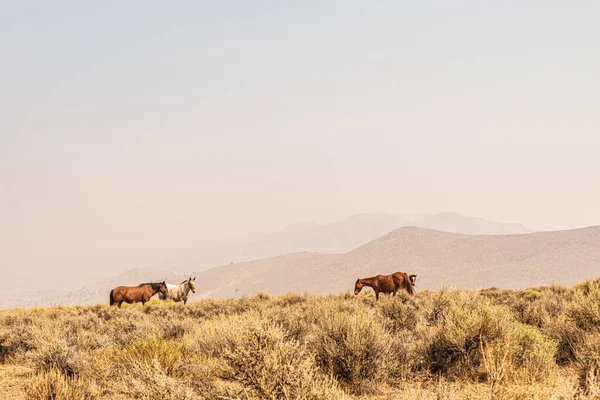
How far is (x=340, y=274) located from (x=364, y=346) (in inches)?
5671

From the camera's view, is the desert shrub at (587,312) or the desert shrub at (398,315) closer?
the desert shrub at (587,312)

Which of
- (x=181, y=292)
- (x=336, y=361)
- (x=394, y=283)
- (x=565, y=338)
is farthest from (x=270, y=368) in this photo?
(x=181, y=292)

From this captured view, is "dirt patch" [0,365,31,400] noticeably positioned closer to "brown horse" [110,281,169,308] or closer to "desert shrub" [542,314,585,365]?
"desert shrub" [542,314,585,365]

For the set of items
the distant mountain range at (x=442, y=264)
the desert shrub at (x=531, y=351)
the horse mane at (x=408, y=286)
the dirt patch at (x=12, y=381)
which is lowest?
the distant mountain range at (x=442, y=264)

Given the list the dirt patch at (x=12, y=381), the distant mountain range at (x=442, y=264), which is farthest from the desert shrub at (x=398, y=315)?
the distant mountain range at (x=442, y=264)

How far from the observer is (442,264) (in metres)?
133

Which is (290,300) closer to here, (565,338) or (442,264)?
(565,338)

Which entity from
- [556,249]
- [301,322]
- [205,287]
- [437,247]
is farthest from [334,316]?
[205,287]

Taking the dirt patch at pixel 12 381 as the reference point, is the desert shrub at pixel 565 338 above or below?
below

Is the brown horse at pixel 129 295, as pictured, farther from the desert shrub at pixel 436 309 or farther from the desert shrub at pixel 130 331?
the desert shrub at pixel 436 309

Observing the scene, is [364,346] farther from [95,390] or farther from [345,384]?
[95,390]

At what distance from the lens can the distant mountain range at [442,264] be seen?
373 feet

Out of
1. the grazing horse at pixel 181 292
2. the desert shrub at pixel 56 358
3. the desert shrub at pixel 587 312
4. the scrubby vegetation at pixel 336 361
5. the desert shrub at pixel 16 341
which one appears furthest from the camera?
the grazing horse at pixel 181 292

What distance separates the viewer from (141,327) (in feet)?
41.7
